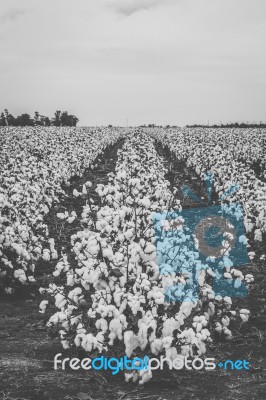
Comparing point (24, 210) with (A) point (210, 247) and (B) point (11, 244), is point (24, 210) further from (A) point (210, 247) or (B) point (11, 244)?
(A) point (210, 247)

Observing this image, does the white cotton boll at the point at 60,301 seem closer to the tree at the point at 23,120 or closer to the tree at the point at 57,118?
the tree at the point at 23,120

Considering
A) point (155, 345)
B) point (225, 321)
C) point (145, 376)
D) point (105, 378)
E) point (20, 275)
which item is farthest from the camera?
point (20, 275)

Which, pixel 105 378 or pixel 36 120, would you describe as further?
pixel 36 120

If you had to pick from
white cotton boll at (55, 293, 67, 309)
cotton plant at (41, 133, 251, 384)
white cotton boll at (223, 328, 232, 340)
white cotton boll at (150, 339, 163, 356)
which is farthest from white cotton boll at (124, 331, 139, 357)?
white cotton boll at (223, 328, 232, 340)

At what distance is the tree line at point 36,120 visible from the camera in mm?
90000

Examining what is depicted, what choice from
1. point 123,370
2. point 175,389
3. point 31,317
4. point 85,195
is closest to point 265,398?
point 175,389

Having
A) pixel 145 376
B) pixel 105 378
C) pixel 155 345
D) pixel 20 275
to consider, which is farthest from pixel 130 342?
pixel 20 275

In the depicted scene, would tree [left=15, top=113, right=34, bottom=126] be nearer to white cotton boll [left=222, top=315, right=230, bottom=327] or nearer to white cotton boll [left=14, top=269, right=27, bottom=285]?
white cotton boll [left=14, top=269, right=27, bottom=285]

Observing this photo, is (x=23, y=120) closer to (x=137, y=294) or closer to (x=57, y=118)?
(x=57, y=118)

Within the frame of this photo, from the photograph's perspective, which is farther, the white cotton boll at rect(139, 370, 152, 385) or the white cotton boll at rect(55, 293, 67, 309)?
the white cotton boll at rect(55, 293, 67, 309)

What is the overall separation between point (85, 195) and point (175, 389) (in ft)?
8.51

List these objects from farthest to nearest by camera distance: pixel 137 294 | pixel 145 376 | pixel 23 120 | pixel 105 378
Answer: pixel 23 120
pixel 105 378
pixel 137 294
pixel 145 376

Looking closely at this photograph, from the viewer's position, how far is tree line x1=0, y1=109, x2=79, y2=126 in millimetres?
90000

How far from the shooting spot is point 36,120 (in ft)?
309
